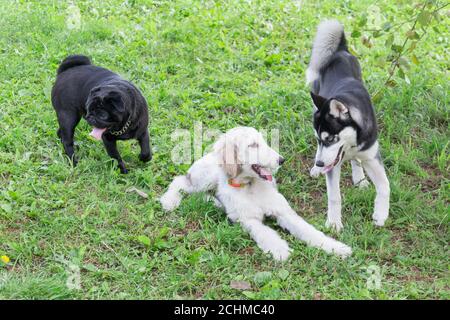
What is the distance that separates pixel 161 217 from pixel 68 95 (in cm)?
151

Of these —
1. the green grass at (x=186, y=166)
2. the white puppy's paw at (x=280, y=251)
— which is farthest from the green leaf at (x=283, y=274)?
the white puppy's paw at (x=280, y=251)

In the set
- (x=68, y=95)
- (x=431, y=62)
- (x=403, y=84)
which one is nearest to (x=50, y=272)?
(x=68, y=95)

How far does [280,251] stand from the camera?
168 inches

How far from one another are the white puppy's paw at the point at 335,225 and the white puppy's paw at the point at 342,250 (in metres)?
0.28

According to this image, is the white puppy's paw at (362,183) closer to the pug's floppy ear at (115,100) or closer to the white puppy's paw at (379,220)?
the white puppy's paw at (379,220)

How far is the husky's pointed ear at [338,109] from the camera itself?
4.34 meters

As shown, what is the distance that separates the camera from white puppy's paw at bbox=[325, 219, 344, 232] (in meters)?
4.64

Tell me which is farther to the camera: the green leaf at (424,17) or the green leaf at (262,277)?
the green leaf at (424,17)

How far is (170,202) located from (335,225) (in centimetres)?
129

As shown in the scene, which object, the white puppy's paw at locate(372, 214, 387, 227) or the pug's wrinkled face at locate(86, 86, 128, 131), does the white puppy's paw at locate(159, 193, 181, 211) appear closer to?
the pug's wrinkled face at locate(86, 86, 128, 131)

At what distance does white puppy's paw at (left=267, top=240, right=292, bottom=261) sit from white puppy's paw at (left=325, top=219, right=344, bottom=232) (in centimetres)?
47

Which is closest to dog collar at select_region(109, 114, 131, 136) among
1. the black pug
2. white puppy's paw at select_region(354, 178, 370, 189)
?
the black pug

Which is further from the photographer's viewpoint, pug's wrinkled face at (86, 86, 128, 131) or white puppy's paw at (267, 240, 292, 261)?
pug's wrinkled face at (86, 86, 128, 131)

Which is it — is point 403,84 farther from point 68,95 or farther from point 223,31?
point 68,95
